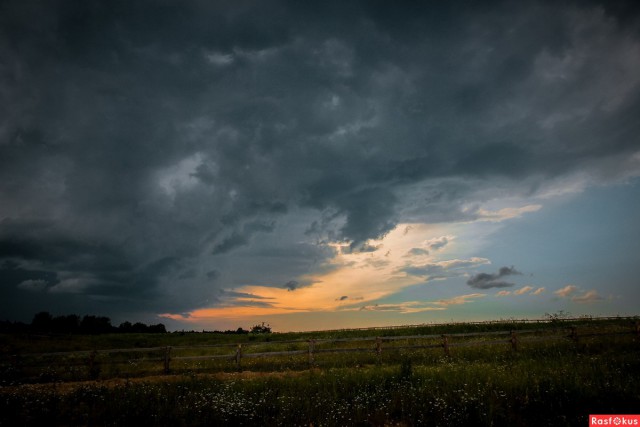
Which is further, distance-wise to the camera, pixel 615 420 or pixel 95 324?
pixel 95 324

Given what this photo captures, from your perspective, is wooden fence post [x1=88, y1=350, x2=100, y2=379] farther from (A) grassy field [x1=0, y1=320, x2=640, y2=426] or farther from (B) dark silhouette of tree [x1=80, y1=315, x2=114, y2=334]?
(B) dark silhouette of tree [x1=80, y1=315, x2=114, y2=334]

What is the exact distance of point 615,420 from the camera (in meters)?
7.46

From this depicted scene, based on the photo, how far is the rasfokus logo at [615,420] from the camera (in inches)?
290

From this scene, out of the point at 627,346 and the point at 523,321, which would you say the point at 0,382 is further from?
the point at 523,321

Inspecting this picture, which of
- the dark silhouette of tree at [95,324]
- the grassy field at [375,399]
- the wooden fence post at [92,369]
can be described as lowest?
the dark silhouette of tree at [95,324]

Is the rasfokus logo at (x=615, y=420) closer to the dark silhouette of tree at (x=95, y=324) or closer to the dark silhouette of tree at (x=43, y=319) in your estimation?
the dark silhouette of tree at (x=95, y=324)

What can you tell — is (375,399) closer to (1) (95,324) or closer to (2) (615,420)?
(2) (615,420)

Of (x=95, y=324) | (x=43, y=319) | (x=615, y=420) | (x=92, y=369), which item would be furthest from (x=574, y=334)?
(x=43, y=319)

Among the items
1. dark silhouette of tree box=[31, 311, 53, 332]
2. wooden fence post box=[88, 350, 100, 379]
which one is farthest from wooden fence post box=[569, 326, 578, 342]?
dark silhouette of tree box=[31, 311, 53, 332]

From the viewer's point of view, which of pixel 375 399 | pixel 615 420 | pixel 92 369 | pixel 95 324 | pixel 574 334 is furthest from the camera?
pixel 95 324

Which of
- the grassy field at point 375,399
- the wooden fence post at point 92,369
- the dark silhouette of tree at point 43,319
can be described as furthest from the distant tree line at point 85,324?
the grassy field at point 375,399

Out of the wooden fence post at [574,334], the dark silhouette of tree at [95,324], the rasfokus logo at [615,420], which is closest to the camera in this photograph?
the rasfokus logo at [615,420]

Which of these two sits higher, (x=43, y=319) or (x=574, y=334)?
(x=574, y=334)

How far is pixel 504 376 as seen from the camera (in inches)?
424
